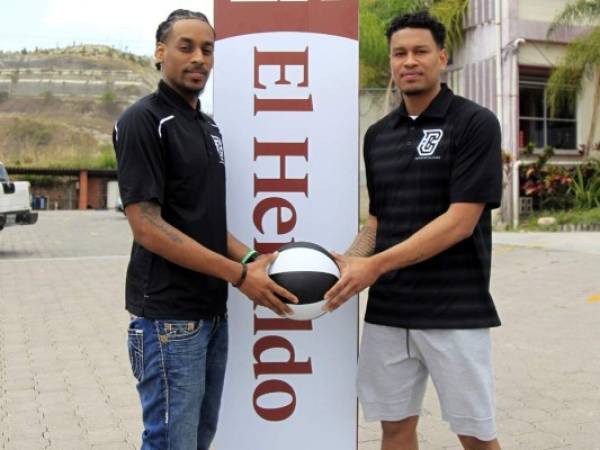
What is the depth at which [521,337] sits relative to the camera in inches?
265

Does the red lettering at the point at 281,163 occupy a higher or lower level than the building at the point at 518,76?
lower

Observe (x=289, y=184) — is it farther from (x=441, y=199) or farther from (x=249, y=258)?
(x=441, y=199)

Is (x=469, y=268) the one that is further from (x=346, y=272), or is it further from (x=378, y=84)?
(x=378, y=84)

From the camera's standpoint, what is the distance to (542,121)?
2050cm

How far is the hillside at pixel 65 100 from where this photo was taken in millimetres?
71500

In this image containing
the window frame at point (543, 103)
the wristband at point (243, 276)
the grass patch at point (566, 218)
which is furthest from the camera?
the window frame at point (543, 103)

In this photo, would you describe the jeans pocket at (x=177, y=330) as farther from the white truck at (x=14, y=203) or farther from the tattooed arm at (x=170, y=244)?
the white truck at (x=14, y=203)

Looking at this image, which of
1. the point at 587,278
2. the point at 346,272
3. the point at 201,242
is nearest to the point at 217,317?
the point at 201,242

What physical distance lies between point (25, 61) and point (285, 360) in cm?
11442

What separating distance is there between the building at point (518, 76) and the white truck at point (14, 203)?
464 inches

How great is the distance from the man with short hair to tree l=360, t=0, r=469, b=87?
670 inches

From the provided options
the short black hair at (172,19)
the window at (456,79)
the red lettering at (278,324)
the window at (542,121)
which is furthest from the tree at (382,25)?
the short black hair at (172,19)

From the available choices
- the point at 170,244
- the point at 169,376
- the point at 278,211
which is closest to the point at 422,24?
the point at 278,211

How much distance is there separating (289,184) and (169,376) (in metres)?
1.20
